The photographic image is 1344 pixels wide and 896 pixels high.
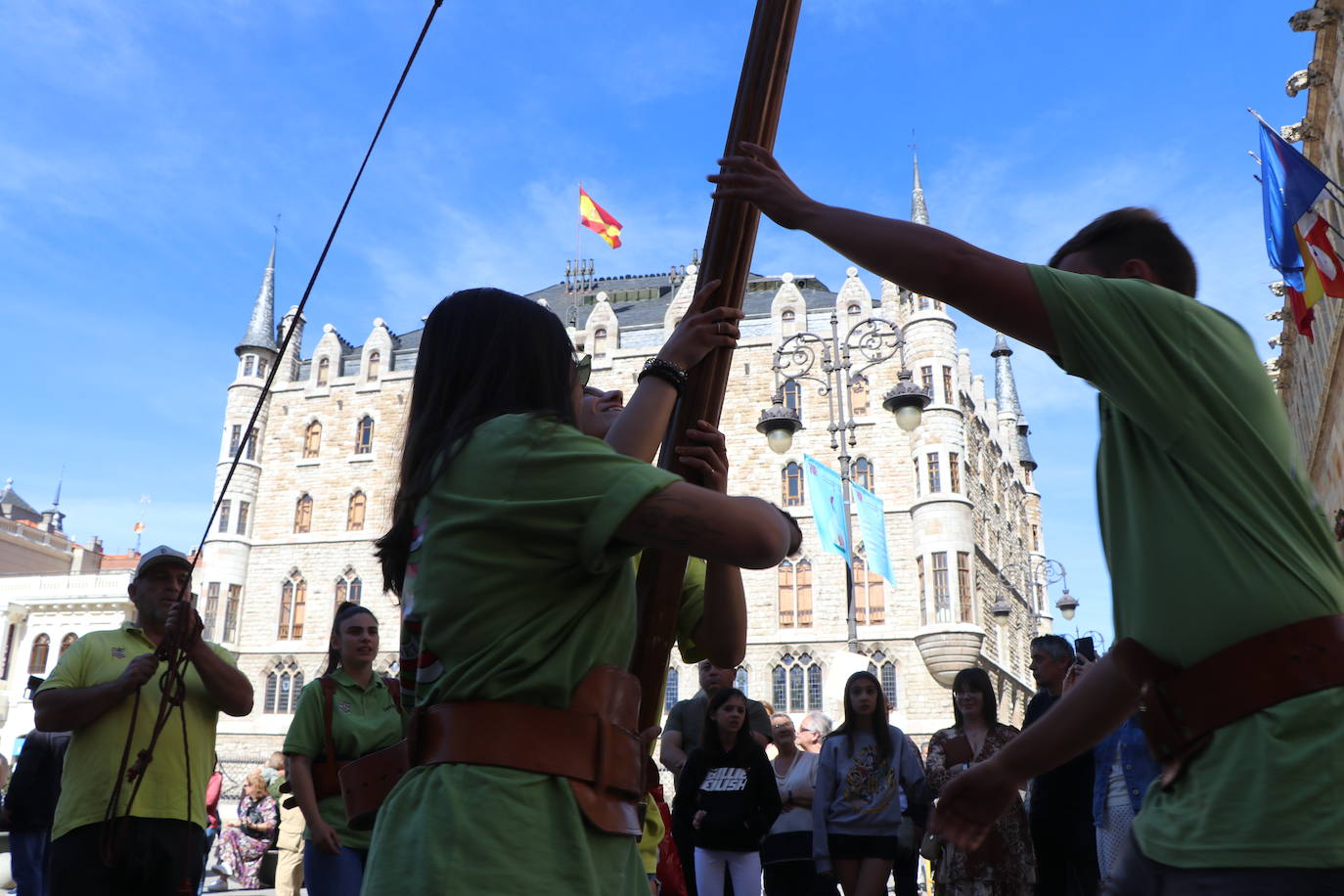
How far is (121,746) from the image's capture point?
3.59 m

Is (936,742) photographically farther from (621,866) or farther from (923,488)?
(923,488)

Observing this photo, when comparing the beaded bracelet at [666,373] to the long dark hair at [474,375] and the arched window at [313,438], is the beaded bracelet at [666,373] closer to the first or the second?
the long dark hair at [474,375]

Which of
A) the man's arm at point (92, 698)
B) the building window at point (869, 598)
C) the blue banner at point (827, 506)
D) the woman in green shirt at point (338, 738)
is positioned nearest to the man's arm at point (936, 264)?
the man's arm at point (92, 698)

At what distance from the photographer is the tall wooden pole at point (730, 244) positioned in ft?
5.52

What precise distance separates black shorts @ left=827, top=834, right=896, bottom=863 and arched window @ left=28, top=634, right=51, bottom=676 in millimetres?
41054

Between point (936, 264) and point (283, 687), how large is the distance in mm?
34457

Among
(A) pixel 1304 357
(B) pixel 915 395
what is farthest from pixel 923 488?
(B) pixel 915 395

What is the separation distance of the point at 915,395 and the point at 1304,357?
7340 mm

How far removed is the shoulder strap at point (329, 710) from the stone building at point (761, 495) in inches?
896

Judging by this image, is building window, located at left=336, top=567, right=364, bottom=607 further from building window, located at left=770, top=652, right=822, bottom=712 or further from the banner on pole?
the banner on pole

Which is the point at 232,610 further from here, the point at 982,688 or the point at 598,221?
the point at 982,688

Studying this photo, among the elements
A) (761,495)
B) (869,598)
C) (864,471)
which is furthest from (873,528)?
(761,495)

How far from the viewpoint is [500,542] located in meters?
1.49

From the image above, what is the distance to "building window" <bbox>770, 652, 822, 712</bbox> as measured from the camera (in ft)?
95.1
